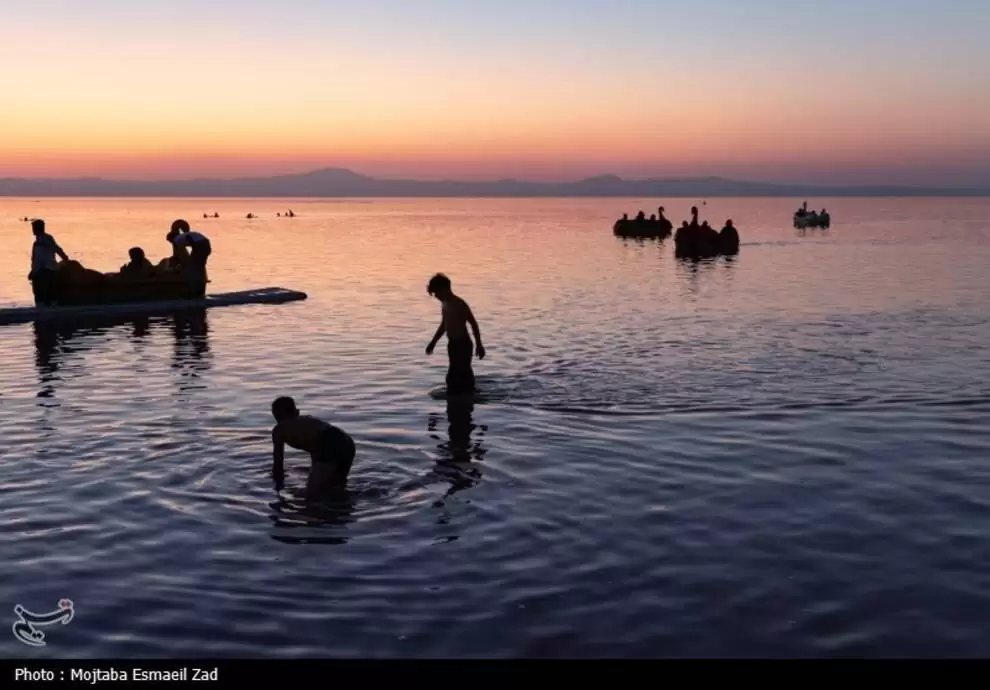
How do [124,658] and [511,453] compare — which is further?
[511,453]

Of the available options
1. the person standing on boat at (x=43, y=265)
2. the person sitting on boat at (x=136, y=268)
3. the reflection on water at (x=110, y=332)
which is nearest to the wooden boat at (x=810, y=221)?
the person sitting on boat at (x=136, y=268)

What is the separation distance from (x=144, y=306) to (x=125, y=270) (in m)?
1.36

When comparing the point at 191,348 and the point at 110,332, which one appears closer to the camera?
the point at 191,348

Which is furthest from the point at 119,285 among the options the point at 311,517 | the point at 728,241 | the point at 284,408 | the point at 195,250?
the point at 728,241

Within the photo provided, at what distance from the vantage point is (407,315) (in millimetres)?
28625

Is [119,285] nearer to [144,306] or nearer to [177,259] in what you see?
[144,306]

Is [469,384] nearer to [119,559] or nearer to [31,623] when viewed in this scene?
[119,559]

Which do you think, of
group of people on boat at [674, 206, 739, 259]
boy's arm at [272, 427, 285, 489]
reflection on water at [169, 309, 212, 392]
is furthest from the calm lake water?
group of people on boat at [674, 206, 739, 259]

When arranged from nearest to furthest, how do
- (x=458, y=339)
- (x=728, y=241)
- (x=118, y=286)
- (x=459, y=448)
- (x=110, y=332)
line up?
(x=459, y=448) → (x=458, y=339) → (x=110, y=332) → (x=118, y=286) → (x=728, y=241)

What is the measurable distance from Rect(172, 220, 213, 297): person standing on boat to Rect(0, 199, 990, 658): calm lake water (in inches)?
172

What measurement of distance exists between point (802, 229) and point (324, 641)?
315 ft

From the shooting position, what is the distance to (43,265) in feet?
82.1

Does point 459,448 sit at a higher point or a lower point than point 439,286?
lower
